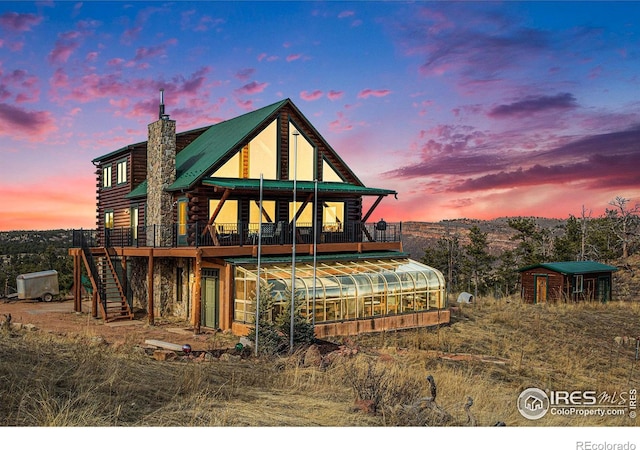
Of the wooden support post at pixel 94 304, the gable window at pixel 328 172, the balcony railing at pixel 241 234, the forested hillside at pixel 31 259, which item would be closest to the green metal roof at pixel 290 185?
the gable window at pixel 328 172

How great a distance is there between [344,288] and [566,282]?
1822 cm

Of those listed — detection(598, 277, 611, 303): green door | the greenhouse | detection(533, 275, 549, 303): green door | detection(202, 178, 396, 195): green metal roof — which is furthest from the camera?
detection(598, 277, 611, 303): green door

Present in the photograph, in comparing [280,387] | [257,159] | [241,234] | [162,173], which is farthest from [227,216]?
[280,387]

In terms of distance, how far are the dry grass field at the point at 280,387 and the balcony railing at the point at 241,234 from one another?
567 centimetres

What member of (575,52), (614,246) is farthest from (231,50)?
(614,246)

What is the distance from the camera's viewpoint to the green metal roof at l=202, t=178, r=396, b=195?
23144mm

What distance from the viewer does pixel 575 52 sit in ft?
47.8

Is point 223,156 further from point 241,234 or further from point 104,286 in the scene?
point 104,286

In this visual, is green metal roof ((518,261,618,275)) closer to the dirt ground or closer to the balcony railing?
the balcony railing

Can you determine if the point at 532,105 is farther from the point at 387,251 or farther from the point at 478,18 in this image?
the point at 387,251

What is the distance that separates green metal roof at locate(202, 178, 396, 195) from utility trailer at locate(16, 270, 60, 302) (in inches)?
561

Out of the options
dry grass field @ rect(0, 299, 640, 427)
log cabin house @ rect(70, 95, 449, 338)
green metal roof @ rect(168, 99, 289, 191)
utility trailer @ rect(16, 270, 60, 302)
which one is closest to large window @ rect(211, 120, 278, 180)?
log cabin house @ rect(70, 95, 449, 338)

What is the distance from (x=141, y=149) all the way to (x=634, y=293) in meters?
36.2

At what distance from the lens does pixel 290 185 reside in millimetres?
24844
